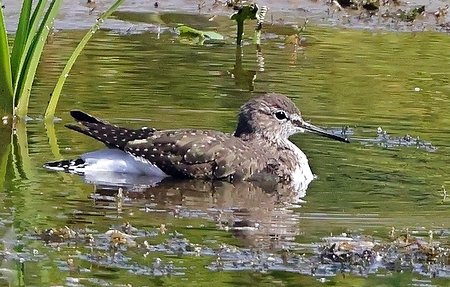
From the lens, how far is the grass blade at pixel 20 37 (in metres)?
11.1

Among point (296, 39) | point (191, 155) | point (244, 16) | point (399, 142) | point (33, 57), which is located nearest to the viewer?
point (191, 155)

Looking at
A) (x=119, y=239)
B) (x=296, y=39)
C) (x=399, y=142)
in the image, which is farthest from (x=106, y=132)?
(x=296, y=39)

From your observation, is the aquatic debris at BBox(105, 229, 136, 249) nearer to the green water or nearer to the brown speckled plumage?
the green water

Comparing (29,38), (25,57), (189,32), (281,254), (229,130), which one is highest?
(29,38)

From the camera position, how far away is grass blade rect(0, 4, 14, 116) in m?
11.0

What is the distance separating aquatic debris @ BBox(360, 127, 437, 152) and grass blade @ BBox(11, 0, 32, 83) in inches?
106

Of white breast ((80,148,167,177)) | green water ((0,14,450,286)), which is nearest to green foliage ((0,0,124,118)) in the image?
green water ((0,14,450,286))

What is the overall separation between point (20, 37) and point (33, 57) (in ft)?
0.60

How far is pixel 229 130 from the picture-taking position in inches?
457

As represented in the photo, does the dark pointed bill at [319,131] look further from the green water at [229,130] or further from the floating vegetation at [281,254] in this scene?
the floating vegetation at [281,254]

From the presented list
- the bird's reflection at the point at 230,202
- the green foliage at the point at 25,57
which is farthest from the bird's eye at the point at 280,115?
the green foliage at the point at 25,57

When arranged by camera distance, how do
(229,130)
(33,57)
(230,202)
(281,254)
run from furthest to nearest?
1. (229,130)
2. (33,57)
3. (230,202)
4. (281,254)

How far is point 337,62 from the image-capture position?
14.8m

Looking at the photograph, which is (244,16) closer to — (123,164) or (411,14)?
(411,14)
